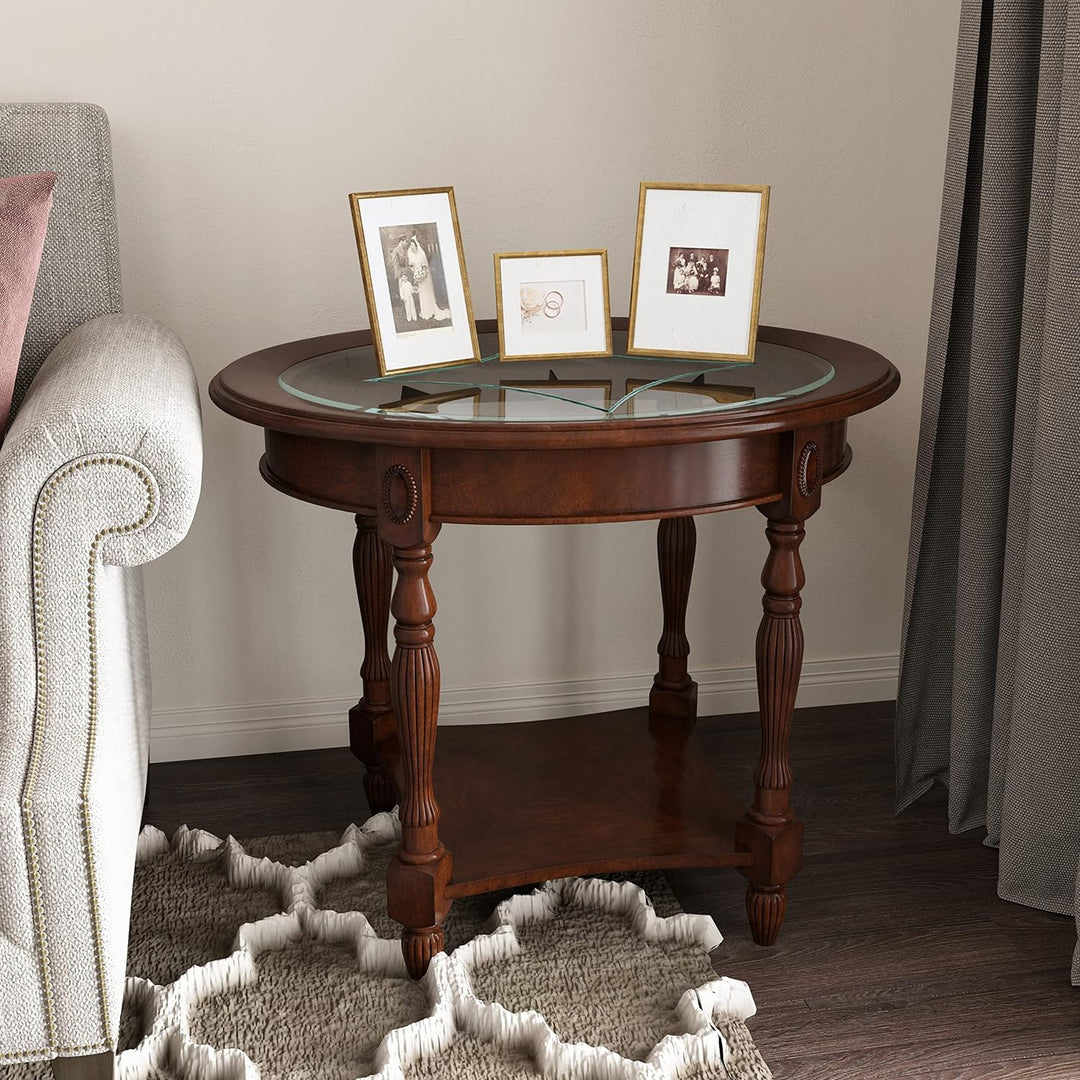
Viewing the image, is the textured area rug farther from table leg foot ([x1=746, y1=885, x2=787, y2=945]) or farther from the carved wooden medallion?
the carved wooden medallion

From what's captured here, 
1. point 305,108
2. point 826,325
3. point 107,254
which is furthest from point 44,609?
point 826,325

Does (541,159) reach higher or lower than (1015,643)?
higher

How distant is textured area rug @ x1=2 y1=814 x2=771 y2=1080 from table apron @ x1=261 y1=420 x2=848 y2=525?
548 mm

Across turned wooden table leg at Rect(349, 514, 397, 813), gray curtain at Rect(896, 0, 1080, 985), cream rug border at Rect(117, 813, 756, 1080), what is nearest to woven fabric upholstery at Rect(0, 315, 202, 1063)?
cream rug border at Rect(117, 813, 756, 1080)

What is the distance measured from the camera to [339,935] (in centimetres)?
158

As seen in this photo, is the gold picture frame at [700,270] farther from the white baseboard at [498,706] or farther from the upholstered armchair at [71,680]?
the white baseboard at [498,706]

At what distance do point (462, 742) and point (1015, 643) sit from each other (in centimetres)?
77

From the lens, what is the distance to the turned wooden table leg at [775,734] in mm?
1465

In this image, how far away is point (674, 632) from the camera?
193 cm

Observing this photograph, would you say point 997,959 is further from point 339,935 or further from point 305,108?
point 305,108

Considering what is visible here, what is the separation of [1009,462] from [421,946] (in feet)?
3.25

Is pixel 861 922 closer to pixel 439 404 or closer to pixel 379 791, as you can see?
pixel 379 791

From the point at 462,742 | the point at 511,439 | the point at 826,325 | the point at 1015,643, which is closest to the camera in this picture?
the point at 511,439

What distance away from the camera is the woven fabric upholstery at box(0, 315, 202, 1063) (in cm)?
115
